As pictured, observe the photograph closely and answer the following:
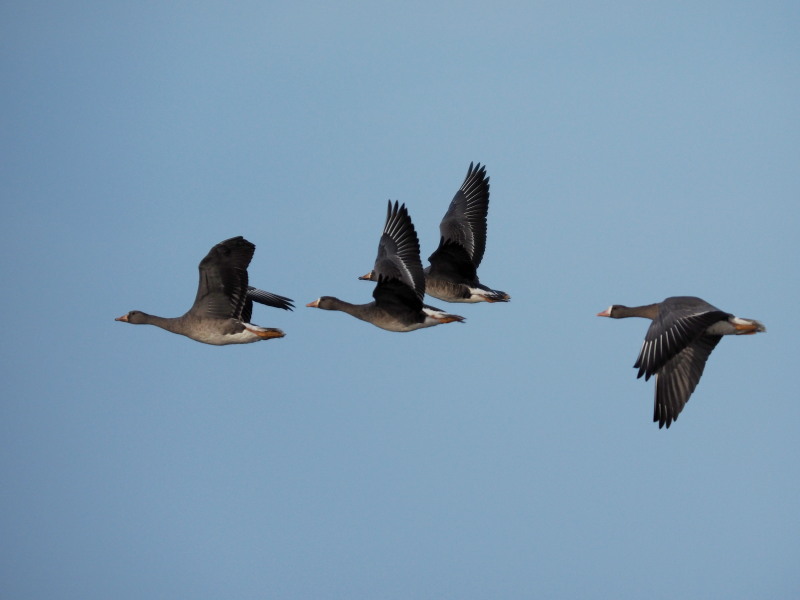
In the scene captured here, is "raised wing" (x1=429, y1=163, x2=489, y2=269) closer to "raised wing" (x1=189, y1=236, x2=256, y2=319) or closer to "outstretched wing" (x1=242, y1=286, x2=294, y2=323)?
"outstretched wing" (x1=242, y1=286, x2=294, y2=323)

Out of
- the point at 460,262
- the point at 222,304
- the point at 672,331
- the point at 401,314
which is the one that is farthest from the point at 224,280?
the point at 672,331

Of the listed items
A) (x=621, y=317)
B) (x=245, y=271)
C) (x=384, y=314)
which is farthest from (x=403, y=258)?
(x=621, y=317)

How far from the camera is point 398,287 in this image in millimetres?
23141

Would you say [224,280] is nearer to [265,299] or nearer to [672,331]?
[265,299]

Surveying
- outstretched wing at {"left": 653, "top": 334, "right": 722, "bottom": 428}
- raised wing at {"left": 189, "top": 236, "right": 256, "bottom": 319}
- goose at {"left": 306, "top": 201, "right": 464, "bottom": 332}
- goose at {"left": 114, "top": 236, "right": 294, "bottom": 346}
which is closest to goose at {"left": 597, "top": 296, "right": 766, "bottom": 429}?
outstretched wing at {"left": 653, "top": 334, "right": 722, "bottom": 428}

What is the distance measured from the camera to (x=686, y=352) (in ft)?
71.6

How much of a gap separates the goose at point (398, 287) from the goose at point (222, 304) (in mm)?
1943

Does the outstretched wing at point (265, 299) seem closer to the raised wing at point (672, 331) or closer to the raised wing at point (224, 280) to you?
the raised wing at point (224, 280)

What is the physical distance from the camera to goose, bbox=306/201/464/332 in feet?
75.3

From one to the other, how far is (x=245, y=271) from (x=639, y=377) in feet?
22.8

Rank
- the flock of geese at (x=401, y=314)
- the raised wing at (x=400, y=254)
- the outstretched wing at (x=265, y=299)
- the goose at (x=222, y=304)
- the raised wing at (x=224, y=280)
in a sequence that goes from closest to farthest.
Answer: the flock of geese at (x=401, y=314) → the raised wing at (x=224, y=280) → the goose at (x=222, y=304) → the raised wing at (x=400, y=254) → the outstretched wing at (x=265, y=299)

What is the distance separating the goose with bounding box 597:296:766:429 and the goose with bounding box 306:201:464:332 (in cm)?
432

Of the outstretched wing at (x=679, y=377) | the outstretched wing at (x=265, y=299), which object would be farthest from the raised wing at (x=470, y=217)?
the outstretched wing at (x=679, y=377)

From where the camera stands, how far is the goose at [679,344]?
20.2 meters
